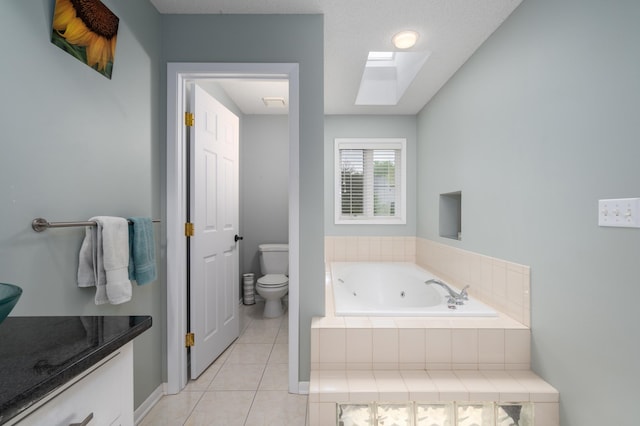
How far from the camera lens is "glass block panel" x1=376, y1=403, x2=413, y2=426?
4.57 ft

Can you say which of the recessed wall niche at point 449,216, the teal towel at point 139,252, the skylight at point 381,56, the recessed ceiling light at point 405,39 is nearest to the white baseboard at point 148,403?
the teal towel at point 139,252

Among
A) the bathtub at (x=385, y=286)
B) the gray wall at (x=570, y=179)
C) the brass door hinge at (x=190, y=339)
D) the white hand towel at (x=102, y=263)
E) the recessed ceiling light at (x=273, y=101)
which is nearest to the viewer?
the gray wall at (x=570, y=179)

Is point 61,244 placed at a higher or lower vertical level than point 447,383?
higher

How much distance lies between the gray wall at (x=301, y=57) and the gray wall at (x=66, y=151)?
0.80ft

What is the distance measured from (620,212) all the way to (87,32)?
2.29m

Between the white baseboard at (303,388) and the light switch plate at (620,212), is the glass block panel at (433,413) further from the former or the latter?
the light switch plate at (620,212)

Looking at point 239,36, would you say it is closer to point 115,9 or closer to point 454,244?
point 115,9

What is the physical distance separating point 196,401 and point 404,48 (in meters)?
2.76

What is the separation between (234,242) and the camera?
2562mm

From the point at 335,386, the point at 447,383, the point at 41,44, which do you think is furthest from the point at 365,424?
the point at 41,44

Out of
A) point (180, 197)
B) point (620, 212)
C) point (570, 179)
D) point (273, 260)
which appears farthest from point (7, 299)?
point (273, 260)

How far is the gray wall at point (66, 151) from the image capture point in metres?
0.97

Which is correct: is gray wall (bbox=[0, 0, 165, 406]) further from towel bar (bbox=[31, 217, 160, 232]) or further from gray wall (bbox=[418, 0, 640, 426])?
gray wall (bbox=[418, 0, 640, 426])

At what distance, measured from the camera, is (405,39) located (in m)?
2.00
